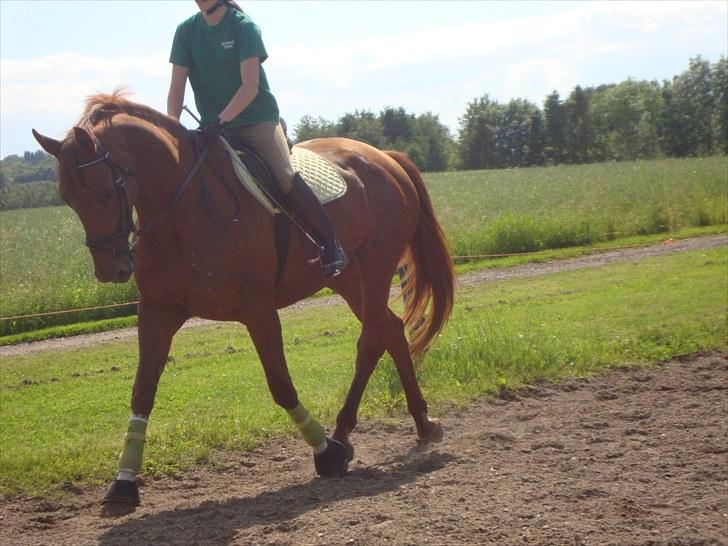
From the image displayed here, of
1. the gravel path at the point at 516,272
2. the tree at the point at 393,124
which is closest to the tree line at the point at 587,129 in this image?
the tree at the point at 393,124

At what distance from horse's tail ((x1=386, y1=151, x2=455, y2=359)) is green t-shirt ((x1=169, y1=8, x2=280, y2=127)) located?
225 cm

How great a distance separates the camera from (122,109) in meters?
5.43

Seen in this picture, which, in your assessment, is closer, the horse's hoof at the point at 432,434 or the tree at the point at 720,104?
the horse's hoof at the point at 432,434

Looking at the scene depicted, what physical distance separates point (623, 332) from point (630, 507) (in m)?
5.68

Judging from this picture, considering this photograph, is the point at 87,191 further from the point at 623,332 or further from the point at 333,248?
the point at 623,332

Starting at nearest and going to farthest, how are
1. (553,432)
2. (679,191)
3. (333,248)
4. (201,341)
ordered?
(333,248), (553,432), (201,341), (679,191)

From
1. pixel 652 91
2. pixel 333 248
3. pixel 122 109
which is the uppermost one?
pixel 652 91

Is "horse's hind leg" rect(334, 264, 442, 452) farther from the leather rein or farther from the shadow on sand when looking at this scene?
the leather rein

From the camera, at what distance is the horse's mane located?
5219mm

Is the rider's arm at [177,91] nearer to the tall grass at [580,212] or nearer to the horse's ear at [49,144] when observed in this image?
the horse's ear at [49,144]

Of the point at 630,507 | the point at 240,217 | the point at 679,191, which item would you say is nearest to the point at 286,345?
the point at 240,217

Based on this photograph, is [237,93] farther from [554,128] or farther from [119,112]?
[554,128]

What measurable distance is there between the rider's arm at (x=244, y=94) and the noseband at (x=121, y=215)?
83 centimetres

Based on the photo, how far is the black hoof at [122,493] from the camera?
5.50 metres
